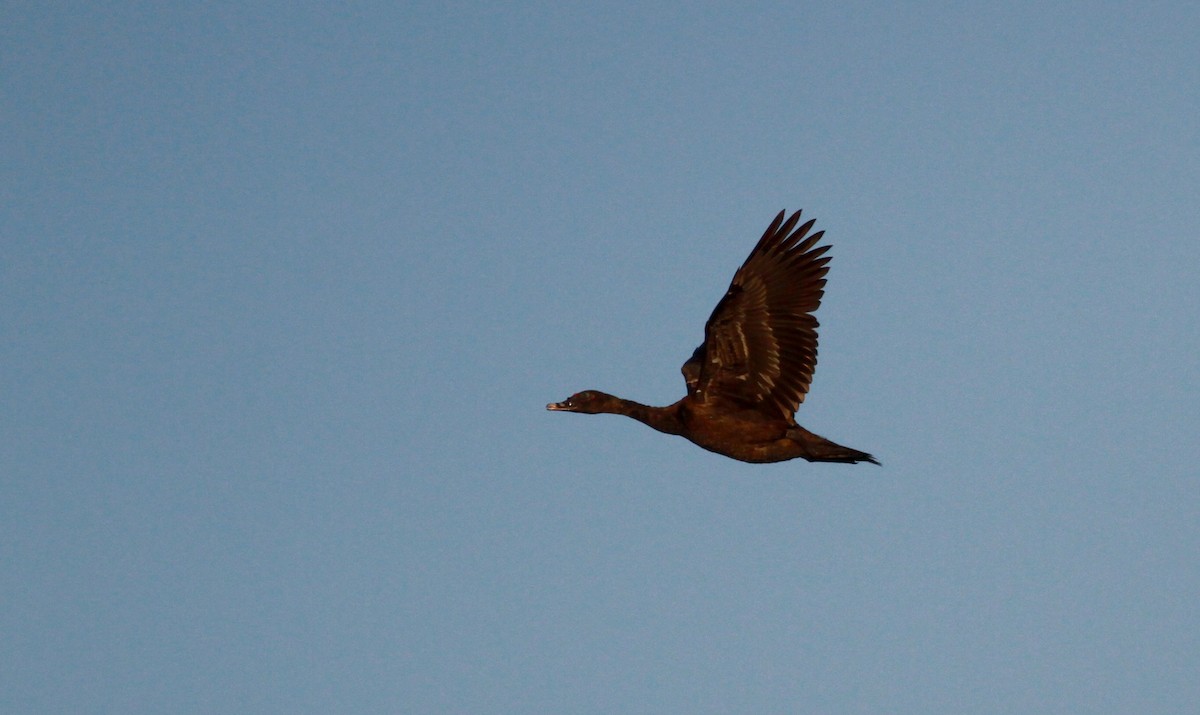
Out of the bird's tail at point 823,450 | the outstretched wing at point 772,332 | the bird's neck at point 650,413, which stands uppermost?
the outstretched wing at point 772,332

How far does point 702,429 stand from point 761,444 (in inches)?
26.7

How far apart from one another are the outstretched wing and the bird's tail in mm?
292

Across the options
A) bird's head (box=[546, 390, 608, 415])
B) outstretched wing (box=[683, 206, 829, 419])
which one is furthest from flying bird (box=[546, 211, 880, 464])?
bird's head (box=[546, 390, 608, 415])

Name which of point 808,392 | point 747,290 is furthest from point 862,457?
point 747,290

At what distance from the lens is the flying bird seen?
15.4 metres

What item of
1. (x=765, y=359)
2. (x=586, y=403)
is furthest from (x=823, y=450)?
(x=586, y=403)

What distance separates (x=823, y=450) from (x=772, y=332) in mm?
1419

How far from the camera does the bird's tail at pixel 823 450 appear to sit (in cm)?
1516

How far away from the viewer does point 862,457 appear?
597 inches

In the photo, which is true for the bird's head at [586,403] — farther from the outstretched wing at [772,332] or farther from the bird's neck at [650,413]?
the outstretched wing at [772,332]

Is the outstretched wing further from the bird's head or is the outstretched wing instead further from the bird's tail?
the bird's head

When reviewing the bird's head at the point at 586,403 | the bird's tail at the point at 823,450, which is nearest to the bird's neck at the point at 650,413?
the bird's head at the point at 586,403

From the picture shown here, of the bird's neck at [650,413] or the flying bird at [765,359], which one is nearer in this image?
the flying bird at [765,359]

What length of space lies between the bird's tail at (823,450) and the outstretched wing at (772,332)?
0.29m
